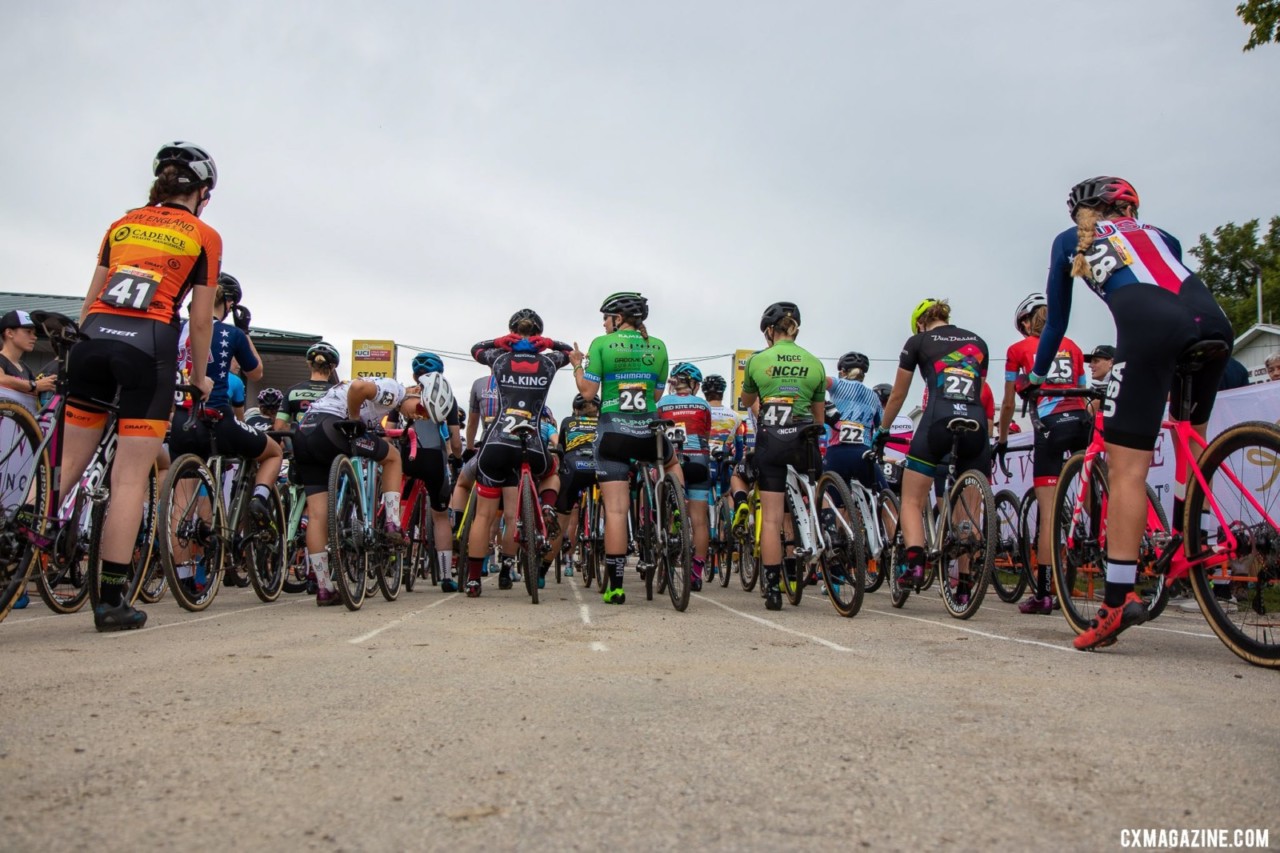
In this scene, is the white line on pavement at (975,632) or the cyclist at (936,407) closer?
the white line on pavement at (975,632)

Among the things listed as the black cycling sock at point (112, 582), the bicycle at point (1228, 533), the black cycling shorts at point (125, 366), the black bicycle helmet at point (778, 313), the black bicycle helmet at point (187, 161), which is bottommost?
the black cycling sock at point (112, 582)

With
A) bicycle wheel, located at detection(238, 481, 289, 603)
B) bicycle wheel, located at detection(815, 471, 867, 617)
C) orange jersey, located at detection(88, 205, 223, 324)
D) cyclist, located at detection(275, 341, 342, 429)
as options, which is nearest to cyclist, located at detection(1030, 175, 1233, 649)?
bicycle wheel, located at detection(815, 471, 867, 617)

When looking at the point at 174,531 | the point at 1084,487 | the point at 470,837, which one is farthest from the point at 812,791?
the point at 174,531

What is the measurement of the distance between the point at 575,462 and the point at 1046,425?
479cm

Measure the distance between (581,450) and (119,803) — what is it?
26.8 feet

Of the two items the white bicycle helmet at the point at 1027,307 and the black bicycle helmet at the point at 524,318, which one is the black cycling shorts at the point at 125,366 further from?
the white bicycle helmet at the point at 1027,307

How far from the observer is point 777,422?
6.94 meters

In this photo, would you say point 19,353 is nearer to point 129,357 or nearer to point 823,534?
point 129,357

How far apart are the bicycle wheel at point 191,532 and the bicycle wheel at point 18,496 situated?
2.60 feet

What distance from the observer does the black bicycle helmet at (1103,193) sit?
4.40 meters

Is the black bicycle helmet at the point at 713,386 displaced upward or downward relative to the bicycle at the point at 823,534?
upward

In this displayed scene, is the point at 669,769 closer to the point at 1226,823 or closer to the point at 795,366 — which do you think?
the point at 1226,823
